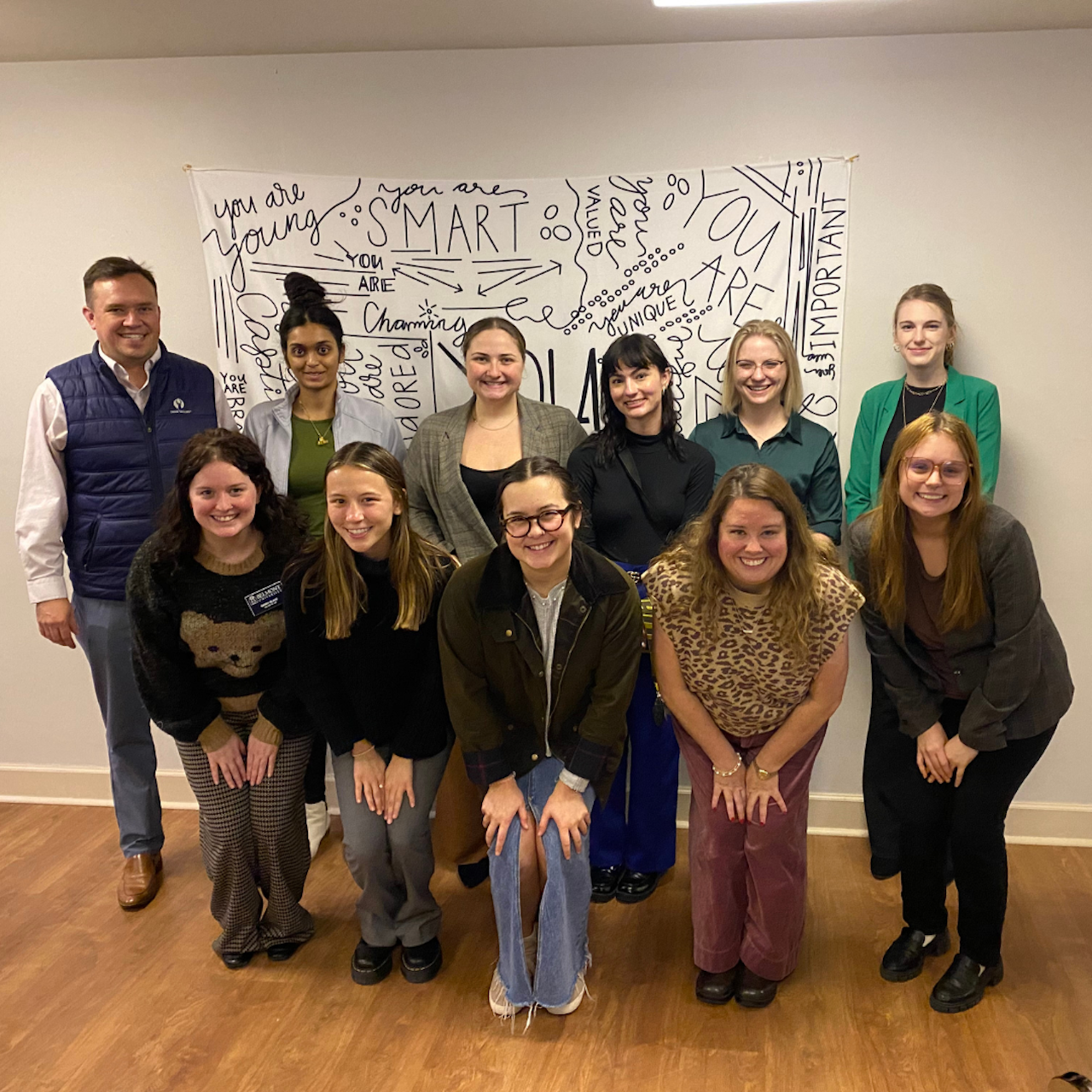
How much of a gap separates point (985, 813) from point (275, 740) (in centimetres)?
169

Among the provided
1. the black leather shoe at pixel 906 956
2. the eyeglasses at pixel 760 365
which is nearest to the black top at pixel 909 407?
the eyeglasses at pixel 760 365


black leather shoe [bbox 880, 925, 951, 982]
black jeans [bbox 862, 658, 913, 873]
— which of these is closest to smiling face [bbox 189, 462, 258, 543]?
black jeans [bbox 862, 658, 913, 873]

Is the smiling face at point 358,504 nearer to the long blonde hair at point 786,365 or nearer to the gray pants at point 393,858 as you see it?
the gray pants at point 393,858

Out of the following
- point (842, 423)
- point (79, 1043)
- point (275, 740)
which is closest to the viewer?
point (79, 1043)

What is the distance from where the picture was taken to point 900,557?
6.54 ft

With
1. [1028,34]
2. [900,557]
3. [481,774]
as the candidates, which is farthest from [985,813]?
[1028,34]

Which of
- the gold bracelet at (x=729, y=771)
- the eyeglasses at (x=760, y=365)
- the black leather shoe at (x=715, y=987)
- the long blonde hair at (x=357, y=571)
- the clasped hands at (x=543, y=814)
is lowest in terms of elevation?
the black leather shoe at (x=715, y=987)

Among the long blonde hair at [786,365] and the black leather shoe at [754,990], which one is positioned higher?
the long blonde hair at [786,365]

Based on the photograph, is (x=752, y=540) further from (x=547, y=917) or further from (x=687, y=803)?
(x=687, y=803)

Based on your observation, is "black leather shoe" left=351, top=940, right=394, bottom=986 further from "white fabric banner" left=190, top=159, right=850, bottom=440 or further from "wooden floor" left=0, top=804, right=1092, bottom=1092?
"white fabric banner" left=190, top=159, right=850, bottom=440

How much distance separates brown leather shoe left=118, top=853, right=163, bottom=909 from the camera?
101 inches

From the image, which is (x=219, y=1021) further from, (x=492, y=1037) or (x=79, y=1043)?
(x=492, y=1037)

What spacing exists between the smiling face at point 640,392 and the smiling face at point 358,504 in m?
0.73

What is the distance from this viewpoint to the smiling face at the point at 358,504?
6.52 ft
